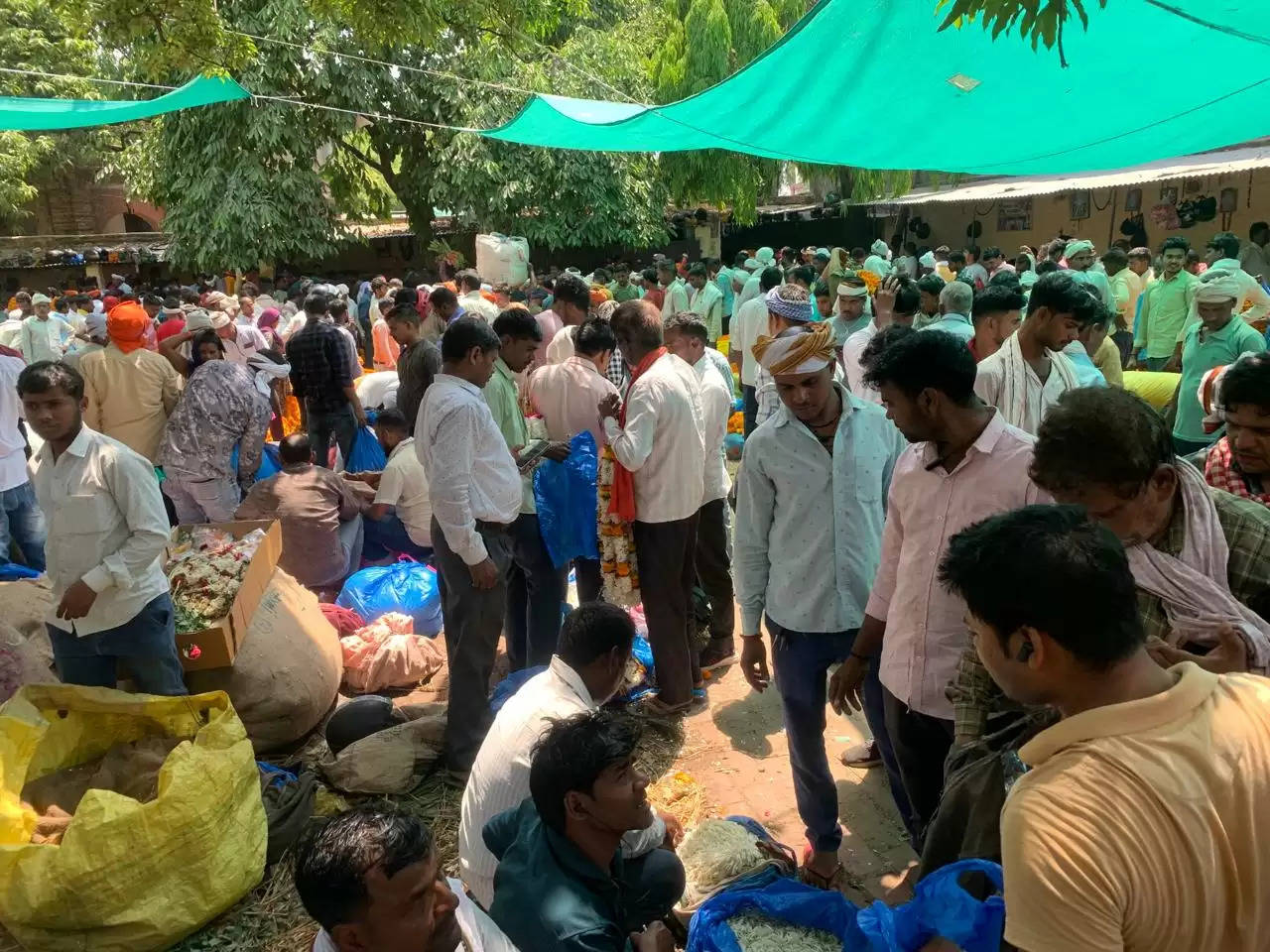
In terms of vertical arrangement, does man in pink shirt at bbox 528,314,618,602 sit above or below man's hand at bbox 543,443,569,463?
above

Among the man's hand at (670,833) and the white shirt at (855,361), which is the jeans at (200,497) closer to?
the white shirt at (855,361)

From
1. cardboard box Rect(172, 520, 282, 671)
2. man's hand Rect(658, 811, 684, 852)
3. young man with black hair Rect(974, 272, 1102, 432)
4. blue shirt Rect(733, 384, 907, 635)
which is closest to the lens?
man's hand Rect(658, 811, 684, 852)

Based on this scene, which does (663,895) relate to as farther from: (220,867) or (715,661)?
(715,661)

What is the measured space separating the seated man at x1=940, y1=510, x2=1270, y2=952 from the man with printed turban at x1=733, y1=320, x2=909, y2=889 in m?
1.52

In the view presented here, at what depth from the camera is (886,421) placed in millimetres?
2877

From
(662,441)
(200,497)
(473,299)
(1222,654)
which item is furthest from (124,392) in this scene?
(1222,654)

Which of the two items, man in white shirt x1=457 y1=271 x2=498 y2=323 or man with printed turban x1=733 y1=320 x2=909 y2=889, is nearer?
man with printed turban x1=733 y1=320 x2=909 y2=889

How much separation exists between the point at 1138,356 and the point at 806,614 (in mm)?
7860

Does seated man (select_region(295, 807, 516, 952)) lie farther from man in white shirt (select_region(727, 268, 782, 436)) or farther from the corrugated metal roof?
the corrugated metal roof

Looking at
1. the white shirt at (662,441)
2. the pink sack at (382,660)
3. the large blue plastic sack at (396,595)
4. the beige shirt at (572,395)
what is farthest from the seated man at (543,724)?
the large blue plastic sack at (396,595)

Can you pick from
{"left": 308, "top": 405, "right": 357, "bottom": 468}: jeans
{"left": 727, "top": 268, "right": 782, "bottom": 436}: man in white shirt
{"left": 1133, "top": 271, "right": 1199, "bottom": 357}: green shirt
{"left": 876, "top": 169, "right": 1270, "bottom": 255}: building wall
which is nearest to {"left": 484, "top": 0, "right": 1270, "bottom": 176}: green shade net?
{"left": 727, "top": 268, "right": 782, "bottom": 436}: man in white shirt

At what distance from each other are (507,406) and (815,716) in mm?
2064

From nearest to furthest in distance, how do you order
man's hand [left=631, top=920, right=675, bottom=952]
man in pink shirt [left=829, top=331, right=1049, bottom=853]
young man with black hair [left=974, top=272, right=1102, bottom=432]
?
1. man's hand [left=631, top=920, right=675, bottom=952]
2. man in pink shirt [left=829, top=331, right=1049, bottom=853]
3. young man with black hair [left=974, top=272, right=1102, bottom=432]

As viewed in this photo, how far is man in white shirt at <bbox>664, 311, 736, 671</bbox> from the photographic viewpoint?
177 inches
